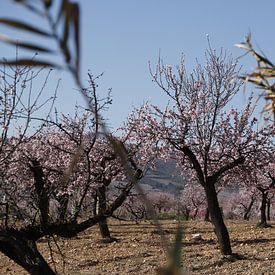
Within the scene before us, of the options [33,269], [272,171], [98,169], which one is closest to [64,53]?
[33,269]

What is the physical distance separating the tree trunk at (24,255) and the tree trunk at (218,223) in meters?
7.08

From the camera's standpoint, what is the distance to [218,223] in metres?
11.9

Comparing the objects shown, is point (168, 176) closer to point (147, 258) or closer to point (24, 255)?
point (147, 258)

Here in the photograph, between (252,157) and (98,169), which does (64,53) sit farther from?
(98,169)

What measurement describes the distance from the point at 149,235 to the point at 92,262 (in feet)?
20.4

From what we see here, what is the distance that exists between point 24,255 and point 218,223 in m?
7.76

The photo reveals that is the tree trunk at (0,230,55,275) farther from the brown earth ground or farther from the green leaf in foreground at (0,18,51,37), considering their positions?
the green leaf in foreground at (0,18,51,37)

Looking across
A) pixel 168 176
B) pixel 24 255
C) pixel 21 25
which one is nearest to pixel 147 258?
pixel 24 255

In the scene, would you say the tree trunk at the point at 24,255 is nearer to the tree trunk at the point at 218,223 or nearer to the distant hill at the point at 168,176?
the distant hill at the point at 168,176

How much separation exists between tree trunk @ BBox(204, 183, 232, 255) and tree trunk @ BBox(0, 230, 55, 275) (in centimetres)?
708

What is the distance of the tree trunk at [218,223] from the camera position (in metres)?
11.6

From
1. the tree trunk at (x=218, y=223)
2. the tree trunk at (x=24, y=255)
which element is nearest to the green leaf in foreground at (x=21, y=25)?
the tree trunk at (x=24, y=255)

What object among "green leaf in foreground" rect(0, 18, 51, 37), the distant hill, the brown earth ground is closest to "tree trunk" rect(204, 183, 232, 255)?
the brown earth ground

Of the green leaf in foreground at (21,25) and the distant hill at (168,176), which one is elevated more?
the distant hill at (168,176)
